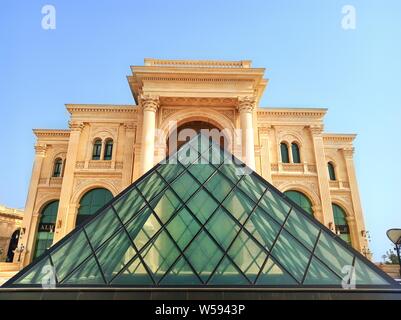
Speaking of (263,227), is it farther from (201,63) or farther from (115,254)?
(201,63)

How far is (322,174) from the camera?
66.3 feet

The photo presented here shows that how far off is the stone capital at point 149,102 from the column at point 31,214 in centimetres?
1030

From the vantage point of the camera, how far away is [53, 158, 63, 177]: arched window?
72.5 feet

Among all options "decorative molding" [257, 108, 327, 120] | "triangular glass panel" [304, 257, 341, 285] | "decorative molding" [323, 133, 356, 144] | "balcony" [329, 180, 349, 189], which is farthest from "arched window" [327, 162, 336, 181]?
"triangular glass panel" [304, 257, 341, 285]

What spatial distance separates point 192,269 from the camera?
5082 millimetres

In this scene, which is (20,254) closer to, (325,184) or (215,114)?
(215,114)

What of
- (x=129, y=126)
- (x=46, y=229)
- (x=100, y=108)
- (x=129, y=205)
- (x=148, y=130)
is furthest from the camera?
(x=100, y=108)

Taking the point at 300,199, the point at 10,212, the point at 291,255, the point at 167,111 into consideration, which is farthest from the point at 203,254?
the point at 10,212

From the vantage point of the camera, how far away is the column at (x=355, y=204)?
19.9 meters

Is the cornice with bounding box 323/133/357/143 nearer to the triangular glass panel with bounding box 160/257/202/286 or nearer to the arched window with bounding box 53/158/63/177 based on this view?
the triangular glass panel with bounding box 160/257/202/286

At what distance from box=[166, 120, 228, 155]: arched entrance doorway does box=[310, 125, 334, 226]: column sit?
7.39 metres

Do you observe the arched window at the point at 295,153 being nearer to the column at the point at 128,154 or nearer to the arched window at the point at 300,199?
the arched window at the point at 300,199

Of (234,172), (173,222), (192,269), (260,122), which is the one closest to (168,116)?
(260,122)

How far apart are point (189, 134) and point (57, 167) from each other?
1154 centimetres
